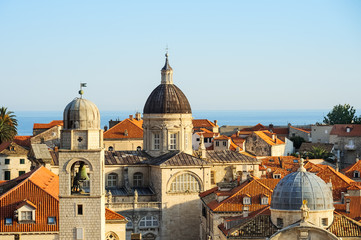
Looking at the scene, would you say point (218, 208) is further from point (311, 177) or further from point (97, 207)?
point (97, 207)

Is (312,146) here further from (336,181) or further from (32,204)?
(32,204)

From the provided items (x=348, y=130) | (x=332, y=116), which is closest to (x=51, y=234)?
(x=348, y=130)

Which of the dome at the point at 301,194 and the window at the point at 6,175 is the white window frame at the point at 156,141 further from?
the dome at the point at 301,194

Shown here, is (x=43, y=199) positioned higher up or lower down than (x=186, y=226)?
higher up

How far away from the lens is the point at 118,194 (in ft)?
302

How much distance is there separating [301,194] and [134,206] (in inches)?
1211

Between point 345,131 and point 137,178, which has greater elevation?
point 345,131

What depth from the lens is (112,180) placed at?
9556cm

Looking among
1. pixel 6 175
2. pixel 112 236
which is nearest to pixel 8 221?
pixel 112 236

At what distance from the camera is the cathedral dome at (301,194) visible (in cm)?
6078

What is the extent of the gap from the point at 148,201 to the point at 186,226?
429 cm

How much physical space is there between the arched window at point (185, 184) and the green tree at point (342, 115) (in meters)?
94.8

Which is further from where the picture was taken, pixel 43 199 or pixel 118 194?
pixel 118 194

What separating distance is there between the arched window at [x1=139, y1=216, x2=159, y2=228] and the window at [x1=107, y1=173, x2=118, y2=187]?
725 cm
